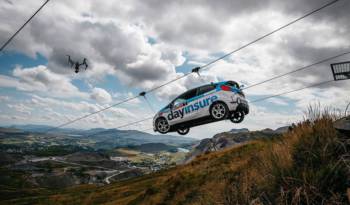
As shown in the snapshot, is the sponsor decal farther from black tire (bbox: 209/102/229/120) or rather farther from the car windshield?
the car windshield

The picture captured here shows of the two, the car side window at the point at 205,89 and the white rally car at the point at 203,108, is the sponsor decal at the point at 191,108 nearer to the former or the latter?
the white rally car at the point at 203,108

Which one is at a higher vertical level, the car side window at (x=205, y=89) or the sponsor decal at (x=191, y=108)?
the car side window at (x=205, y=89)

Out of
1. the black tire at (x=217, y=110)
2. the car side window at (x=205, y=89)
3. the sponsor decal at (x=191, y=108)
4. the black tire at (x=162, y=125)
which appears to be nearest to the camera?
the black tire at (x=217, y=110)

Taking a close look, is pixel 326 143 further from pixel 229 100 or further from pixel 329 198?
pixel 229 100

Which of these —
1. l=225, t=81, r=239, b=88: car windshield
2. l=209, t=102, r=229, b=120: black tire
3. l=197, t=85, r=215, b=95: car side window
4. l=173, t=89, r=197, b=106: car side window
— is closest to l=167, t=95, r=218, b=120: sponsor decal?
l=209, t=102, r=229, b=120: black tire

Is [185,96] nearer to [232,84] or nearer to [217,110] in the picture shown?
[217,110]

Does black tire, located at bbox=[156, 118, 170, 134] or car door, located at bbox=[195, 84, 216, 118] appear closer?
car door, located at bbox=[195, 84, 216, 118]

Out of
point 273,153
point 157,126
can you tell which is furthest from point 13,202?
point 273,153

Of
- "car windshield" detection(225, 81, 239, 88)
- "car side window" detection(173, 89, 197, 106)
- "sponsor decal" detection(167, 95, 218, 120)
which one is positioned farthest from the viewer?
"car side window" detection(173, 89, 197, 106)

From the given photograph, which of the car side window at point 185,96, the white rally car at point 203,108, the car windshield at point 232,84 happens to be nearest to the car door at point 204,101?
the white rally car at point 203,108
